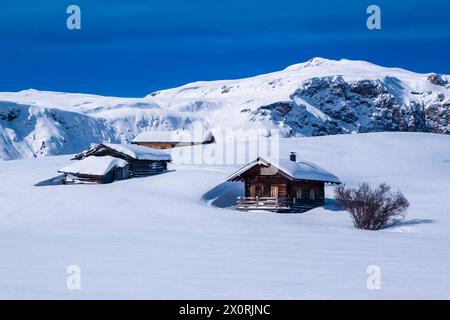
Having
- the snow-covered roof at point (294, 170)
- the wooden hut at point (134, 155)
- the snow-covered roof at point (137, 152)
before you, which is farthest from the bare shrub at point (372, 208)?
the wooden hut at point (134, 155)

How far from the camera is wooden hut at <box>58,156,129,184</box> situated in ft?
167

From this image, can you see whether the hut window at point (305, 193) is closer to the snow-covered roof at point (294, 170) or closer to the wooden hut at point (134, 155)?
the snow-covered roof at point (294, 170)

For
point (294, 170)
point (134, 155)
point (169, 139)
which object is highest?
point (169, 139)

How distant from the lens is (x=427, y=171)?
60.0 meters

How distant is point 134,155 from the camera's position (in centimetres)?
5369

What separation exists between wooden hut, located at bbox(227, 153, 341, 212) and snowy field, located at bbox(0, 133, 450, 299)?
2.12 metres

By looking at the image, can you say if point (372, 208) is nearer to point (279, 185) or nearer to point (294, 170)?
point (294, 170)

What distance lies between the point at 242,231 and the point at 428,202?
55.5 feet

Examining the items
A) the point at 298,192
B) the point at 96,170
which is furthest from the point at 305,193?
the point at 96,170

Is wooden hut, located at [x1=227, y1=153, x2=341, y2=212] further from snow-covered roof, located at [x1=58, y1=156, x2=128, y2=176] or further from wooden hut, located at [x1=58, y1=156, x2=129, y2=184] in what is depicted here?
wooden hut, located at [x1=58, y1=156, x2=129, y2=184]

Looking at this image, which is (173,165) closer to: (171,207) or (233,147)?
(233,147)

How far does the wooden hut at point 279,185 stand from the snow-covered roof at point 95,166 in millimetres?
12472

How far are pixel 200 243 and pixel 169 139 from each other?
57154mm
